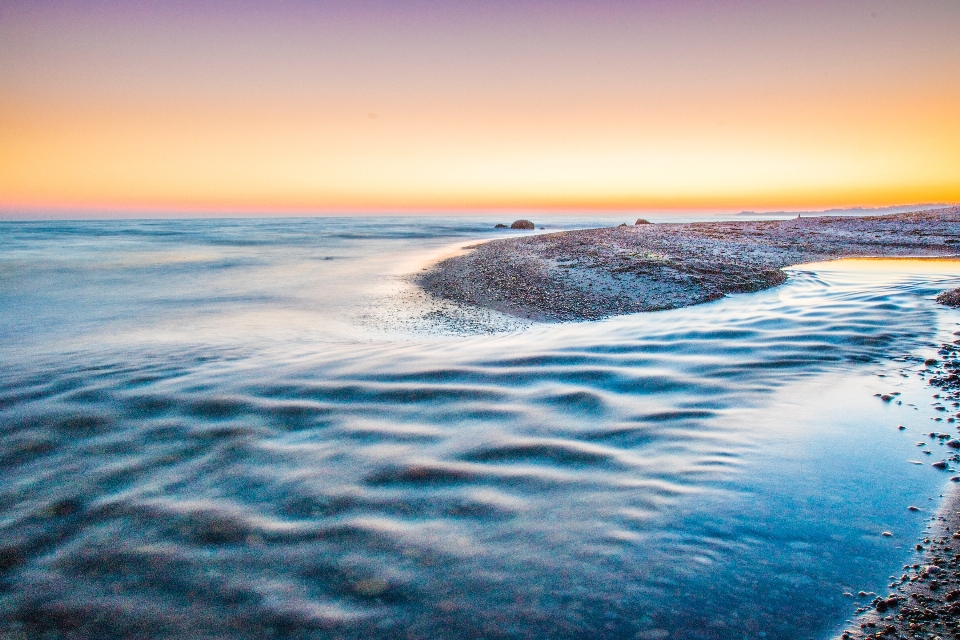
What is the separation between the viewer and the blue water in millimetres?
2609

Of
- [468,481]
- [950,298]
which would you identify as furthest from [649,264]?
[468,481]

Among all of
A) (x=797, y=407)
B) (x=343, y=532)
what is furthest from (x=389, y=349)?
(x=797, y=407)

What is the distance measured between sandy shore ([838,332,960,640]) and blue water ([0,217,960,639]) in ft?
0.30

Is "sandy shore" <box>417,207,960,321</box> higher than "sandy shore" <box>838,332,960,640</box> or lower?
higher

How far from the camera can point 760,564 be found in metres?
2.80

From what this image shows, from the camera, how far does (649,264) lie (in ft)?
43.8

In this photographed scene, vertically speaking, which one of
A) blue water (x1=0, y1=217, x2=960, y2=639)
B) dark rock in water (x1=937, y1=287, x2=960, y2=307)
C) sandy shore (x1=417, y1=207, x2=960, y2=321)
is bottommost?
blue water (x1=0, y1=217, x2=960, y2=639)

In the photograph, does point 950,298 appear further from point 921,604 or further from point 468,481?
point 468,481

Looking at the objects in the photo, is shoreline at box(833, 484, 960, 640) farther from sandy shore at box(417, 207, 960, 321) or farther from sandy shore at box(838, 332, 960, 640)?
sandy shore at box(417, 207, 960, 321)

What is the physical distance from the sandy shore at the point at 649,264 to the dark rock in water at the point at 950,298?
311cm

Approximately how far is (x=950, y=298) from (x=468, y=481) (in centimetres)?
1068

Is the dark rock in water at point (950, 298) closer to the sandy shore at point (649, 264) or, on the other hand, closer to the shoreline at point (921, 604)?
the sandy shore at point (649, 264)

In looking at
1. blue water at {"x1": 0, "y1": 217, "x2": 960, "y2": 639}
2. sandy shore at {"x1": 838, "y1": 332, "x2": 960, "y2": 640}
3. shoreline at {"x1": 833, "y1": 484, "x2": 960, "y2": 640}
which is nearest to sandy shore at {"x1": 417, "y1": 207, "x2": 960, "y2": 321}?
blue water at {"x1": 0, "y1": 217, "x2": 960, "y2": 639}

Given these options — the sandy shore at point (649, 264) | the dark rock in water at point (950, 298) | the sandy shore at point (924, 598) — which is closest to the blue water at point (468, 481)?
the sandy shore at point (924, 598)
